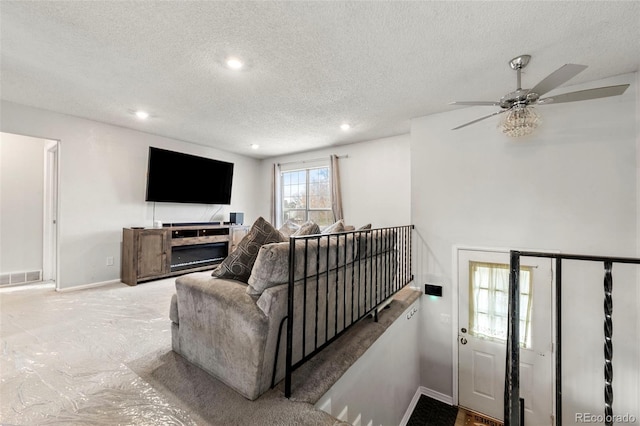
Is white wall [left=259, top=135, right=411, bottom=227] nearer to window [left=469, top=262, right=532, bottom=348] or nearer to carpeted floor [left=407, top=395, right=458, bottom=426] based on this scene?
window [left=469, top=262, right=532, bottom=348]

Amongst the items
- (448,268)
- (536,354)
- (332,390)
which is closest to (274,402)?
(332,390)

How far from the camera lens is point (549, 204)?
279cm

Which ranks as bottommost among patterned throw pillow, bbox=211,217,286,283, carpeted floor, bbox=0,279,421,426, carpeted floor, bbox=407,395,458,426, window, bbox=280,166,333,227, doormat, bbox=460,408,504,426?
carpeted floor, bbox=407,395,458,426

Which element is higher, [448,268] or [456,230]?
[456,230]

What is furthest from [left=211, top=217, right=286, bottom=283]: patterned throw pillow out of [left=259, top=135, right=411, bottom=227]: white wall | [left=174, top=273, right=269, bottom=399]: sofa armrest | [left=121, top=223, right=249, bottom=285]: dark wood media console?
[left=259, top=135, right=411, bottom=227]: white wall

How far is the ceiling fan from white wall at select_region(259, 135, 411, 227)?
7.32 ft

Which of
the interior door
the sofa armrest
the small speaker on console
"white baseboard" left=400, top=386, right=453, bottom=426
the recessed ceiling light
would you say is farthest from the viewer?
the small speaker on console

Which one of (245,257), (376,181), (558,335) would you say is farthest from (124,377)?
(376,181)

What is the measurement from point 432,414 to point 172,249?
4.64 m

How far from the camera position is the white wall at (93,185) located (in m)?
3.69

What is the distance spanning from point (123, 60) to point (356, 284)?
2.96m

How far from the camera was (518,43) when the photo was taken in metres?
2.07

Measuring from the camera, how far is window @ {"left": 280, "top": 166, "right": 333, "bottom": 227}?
5629 millimetres

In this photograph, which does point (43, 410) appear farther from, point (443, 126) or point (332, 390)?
point (443, 126)
